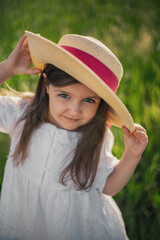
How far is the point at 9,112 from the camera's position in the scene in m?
1.10

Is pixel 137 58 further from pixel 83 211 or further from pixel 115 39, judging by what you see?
pixel 83 211

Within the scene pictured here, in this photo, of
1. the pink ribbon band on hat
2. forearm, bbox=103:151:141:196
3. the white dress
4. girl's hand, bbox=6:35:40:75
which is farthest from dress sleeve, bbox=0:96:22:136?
forearm, bbox=103:151:141:196

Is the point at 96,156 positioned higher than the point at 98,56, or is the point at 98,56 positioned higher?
the point at 98,56

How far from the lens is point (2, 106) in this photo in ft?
3.53

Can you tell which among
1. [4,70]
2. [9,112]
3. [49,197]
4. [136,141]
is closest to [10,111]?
[9,112]

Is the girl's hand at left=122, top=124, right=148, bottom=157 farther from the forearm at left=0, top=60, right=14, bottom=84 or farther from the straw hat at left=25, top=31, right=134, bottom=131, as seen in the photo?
the forearm at left=0, top=60, right=14, bottom=84

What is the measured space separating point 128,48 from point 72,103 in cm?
159

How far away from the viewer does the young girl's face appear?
93 centimetres

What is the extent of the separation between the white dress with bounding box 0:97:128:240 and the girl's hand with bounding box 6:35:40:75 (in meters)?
0.14

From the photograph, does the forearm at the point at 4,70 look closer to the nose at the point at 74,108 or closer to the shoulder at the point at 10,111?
the shoulder at the point at 10,111

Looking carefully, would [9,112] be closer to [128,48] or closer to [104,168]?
[104,168]

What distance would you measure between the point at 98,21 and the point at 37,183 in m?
1.93

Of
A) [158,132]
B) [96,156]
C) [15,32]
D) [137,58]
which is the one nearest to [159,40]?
[137,58]

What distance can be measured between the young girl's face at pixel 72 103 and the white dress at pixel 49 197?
0.13 metres
